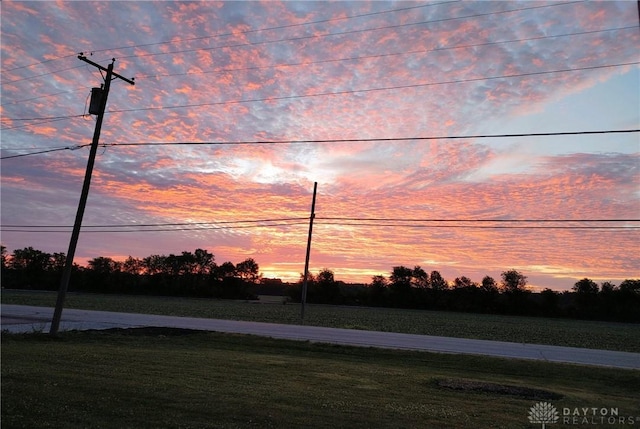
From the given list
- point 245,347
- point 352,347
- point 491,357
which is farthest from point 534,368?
point 245,347

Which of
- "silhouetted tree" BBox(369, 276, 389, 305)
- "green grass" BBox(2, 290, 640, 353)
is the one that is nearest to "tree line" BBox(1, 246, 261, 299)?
"silhouetted tree" BBox(369, 276, 389, 305)

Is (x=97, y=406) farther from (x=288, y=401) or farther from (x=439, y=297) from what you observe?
(x=439, y=297)

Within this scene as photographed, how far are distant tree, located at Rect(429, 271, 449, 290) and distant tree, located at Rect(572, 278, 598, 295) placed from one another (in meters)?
26.6

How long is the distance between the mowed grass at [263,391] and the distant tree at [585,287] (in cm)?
9533

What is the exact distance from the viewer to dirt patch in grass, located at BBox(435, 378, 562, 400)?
36.5 ft

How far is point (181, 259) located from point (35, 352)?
119687 millimetres

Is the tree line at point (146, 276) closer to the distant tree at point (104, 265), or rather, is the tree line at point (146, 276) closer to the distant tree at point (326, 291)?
the distant tree at point (104, 265)

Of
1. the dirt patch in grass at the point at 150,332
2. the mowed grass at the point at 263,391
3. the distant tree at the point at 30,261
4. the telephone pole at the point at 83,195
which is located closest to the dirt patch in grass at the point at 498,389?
the mowed grass at the point at 263,391

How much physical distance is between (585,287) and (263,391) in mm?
108191

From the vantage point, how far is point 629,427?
8445 millimetres

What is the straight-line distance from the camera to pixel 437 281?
4407 inches

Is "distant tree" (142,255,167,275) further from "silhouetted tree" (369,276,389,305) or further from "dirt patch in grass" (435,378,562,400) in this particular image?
"dirt patch in grass" (435,378,562,400)

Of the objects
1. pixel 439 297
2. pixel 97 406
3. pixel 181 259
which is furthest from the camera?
pixel 181 259

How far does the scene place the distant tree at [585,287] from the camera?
100562 mm
